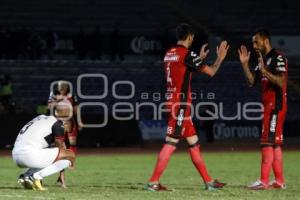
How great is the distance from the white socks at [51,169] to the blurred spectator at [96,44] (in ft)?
70.1

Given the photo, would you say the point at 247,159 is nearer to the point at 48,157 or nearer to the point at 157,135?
the point at 157,135

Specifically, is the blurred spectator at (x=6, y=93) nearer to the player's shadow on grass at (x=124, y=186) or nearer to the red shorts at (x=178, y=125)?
the player's shadow on grass at (x=124, y=186)

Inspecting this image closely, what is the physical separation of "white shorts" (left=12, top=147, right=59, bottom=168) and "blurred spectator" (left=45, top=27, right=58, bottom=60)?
68.6 ft

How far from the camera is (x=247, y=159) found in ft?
71.3

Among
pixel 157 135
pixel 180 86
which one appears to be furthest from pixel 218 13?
pixel 180 86

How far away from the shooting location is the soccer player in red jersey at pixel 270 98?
12.1 m

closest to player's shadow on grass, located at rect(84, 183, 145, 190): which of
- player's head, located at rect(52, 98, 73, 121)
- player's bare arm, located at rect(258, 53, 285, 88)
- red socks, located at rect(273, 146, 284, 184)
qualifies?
player's head, located at rect(52, 98, 73, 121)

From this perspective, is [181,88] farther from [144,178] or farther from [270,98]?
[144,178]

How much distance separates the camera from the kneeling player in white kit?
11.7 metres

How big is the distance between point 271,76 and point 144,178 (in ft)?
12.9

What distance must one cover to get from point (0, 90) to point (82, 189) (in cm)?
1877

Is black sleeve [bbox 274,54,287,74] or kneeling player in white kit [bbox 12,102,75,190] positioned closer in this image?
kneeling player in white kit [bbox 12,102,75,190]

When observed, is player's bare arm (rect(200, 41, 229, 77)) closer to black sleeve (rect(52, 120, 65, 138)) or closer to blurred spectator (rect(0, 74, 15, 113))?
black sleeve (rect(52, 120, 65, 138))

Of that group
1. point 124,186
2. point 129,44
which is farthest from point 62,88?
point 129,44
